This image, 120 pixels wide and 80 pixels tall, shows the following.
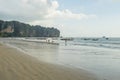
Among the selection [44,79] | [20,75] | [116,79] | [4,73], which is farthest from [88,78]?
[4,73]

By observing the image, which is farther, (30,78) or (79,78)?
(79,78)

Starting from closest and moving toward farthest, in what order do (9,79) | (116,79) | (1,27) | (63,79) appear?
1. (9,79)
2. (63,79)
3. (116,79)
4. (1,27)

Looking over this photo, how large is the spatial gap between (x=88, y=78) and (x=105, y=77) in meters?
0.91

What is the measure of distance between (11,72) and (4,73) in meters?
0.46

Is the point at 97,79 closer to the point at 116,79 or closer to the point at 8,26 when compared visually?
the point at 116,79

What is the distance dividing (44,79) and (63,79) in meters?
0.94

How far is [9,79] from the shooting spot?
9055 mm

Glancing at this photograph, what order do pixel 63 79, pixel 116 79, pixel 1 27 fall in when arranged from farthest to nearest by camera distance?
pixel 1 27 → pixel 116 79 → pixel 63 79

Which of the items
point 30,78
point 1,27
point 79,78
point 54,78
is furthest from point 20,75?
point 1,27

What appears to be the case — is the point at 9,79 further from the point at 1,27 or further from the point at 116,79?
the point at 1,27

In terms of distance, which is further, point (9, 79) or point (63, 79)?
point (63, 79)

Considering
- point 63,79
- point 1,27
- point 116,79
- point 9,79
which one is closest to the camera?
point 9,79

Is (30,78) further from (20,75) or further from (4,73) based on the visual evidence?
(4,73)

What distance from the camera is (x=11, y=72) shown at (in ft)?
34.4
